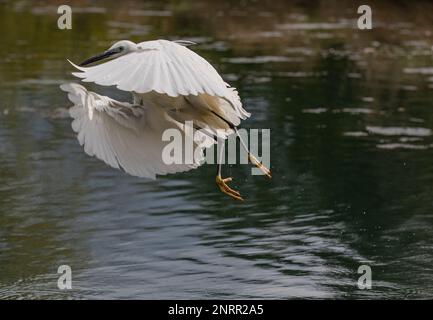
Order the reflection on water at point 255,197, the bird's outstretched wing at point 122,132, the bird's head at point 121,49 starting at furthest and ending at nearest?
the reflection on water at point 255,197
the bird's outstretched wing at point 122,132
the bird's head at point 121,49


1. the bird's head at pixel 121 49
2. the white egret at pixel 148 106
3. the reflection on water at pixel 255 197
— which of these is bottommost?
the reflection on water at pixel 255 197

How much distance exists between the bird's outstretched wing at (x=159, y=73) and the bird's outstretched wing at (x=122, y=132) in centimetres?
61

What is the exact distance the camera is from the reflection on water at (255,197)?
31.2 feet

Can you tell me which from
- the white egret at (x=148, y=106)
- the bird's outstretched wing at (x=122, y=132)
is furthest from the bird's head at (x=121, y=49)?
the bird's outstretched wing at (x=122, y=132)

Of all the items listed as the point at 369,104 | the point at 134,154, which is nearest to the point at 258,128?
the point at 369,104

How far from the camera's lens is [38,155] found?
528 inches

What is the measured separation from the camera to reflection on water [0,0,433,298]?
31.2 ft

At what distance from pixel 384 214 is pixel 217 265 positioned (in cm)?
242

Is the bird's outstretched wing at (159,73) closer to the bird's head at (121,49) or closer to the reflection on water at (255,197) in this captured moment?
the bird's head at (121,49)

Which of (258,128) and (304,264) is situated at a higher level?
(258,128)

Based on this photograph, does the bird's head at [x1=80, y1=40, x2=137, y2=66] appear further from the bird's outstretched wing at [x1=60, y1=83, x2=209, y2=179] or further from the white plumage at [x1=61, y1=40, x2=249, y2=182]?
the bird's outstretched wing at [x1=60, y1=83, x2=209, y2=179]

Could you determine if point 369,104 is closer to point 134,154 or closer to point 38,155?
point 38,155

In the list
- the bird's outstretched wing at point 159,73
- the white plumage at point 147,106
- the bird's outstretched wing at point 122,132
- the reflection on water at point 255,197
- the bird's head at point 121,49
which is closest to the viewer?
the bird's outstretched wing at point 159,73

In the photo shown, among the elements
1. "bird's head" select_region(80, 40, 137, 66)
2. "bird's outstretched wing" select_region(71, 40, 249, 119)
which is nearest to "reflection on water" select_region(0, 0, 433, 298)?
"bird's head" select_region(80, 40, 137, 66)
